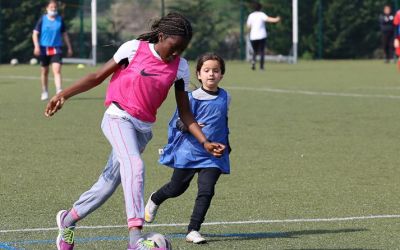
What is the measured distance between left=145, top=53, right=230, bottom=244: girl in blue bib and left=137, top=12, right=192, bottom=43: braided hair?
1.08m

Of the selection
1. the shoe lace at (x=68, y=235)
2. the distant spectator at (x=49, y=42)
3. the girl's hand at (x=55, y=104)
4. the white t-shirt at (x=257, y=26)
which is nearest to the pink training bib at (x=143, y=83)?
the girl's hand at (x=55, y=104)

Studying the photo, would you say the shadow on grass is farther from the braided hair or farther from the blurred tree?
the blurred tree

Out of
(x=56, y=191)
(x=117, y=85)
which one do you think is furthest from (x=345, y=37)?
(x=117, y=85)

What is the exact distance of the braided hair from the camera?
8.12 metres

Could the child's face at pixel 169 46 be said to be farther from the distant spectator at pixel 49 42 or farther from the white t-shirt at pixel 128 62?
the distant spectator at pixel 49 42

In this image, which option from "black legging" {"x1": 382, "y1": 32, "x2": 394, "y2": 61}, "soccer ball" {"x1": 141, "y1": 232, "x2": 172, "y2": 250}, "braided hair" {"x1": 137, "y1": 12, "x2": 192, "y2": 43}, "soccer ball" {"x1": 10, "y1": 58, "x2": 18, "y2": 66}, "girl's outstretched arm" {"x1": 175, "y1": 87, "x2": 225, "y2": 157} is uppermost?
"braided hair" {"x1": 137, "y1": 12, "x2": 192, "y2": 43}

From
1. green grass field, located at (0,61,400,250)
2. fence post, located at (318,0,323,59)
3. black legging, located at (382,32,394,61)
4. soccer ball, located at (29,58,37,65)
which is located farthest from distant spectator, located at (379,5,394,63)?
green grass field, located at (0,61,400,250)

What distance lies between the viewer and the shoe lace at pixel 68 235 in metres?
8.33

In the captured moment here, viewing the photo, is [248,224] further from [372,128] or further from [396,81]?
[396,81]

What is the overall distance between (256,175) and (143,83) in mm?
5308

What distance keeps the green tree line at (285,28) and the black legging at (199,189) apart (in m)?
35.3

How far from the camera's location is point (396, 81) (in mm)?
31734

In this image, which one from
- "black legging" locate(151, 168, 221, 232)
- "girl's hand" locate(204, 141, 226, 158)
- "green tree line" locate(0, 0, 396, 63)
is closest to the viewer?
"girl's hand" locate(204, 141, 226, 158)

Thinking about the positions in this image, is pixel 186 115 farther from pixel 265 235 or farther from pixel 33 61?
pixel 33 61
